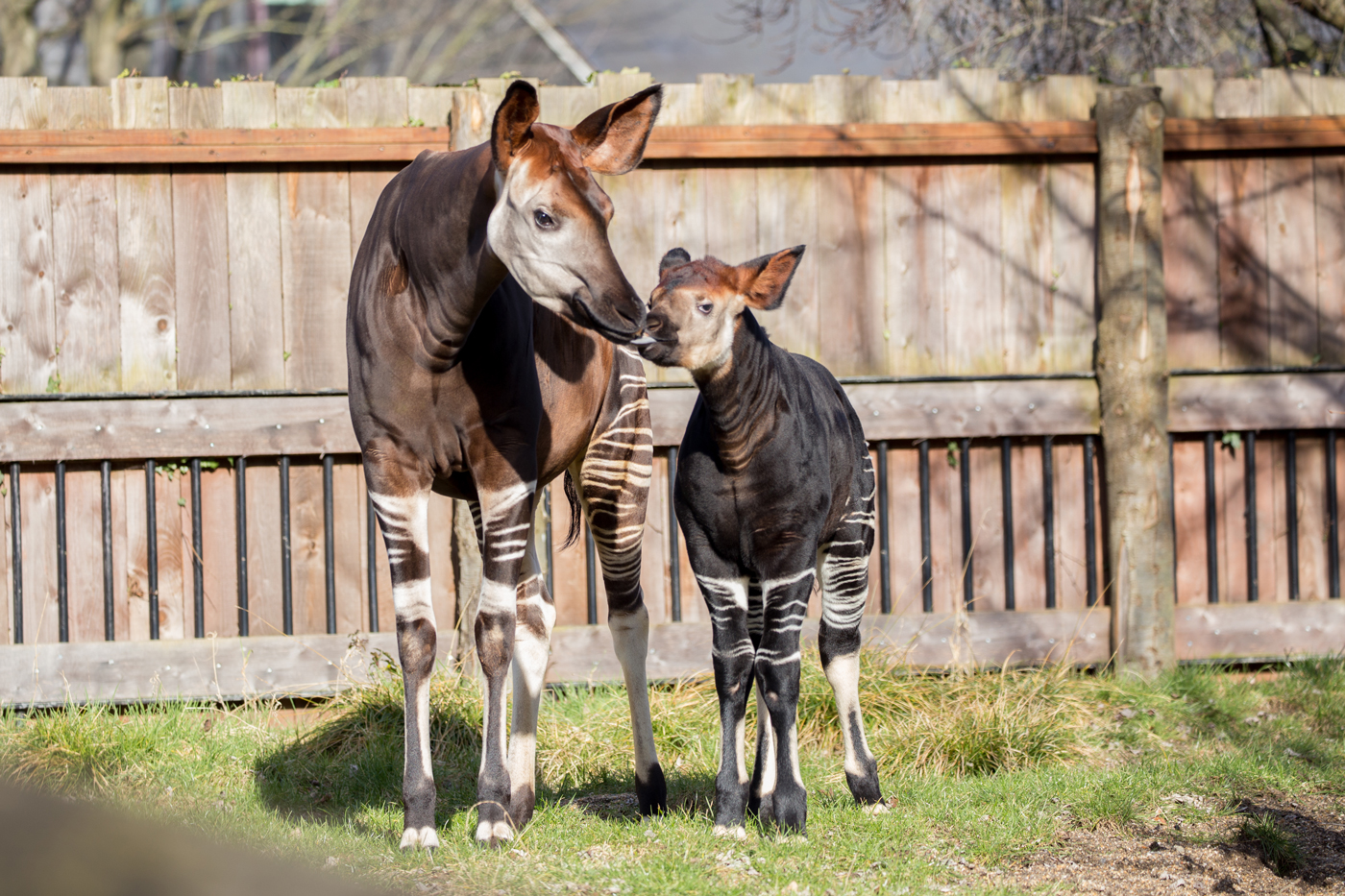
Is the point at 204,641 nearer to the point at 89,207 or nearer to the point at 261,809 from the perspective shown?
the point at 261,809

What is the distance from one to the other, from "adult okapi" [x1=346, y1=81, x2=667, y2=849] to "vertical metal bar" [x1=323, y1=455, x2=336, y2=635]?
81.0 inches

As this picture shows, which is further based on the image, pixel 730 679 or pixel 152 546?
pixel 152 546

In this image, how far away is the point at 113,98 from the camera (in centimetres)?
568

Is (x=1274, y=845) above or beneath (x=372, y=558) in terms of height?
beneath

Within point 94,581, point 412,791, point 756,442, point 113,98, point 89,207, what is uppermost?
point 113,98

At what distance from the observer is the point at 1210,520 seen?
20.3ft

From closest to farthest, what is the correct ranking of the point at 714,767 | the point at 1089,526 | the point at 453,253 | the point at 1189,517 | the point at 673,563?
the point at 453,253
the point at 714,767
the point at 673,563
the point at 1089,526
the point at 1189,517

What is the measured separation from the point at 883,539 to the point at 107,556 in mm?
3894

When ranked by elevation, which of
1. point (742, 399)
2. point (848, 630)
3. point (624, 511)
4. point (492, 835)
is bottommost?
point (492, 835)

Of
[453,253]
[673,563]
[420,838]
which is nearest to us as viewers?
[453,253]

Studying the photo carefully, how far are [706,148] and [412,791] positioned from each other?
3.63 m

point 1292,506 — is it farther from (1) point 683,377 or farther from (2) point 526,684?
(2) point 526,684

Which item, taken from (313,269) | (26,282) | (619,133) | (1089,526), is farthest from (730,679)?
(26,282)

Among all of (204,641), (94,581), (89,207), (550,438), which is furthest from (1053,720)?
(89,207)
